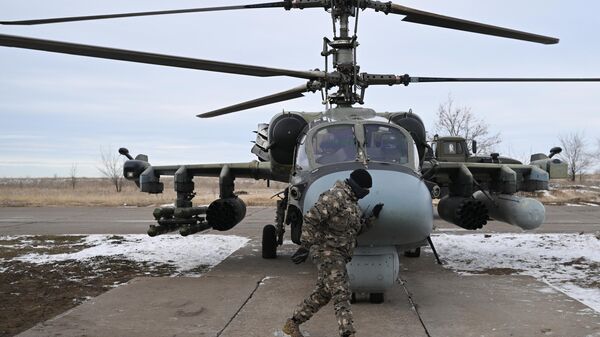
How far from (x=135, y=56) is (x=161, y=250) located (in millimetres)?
7575

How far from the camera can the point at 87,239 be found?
14797 mm

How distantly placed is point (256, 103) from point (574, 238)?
30.2 ft

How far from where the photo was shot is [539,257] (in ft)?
37.2

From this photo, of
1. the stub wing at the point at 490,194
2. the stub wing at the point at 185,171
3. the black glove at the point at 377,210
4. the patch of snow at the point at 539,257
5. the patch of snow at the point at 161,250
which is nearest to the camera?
the black glove at the point at 377,210

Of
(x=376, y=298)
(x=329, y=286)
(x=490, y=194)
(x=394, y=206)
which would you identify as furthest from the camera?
(x=490, y=194)

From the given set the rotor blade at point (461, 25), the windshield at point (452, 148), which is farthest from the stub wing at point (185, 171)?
the windshield at point (452, 148)

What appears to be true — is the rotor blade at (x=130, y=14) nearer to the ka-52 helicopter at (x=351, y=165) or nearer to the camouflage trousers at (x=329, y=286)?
the ka-52 helicopter at (x=351, y=165)

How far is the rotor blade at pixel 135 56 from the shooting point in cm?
506

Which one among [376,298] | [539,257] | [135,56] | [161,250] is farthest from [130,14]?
[539,257]

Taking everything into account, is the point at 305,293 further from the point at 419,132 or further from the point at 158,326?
the point at 419,132

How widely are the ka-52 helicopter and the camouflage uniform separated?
79cm

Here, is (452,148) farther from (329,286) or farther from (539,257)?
(329,286)

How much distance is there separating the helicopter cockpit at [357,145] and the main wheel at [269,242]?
13.0 feet

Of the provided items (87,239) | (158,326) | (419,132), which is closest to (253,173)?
(419,132)
